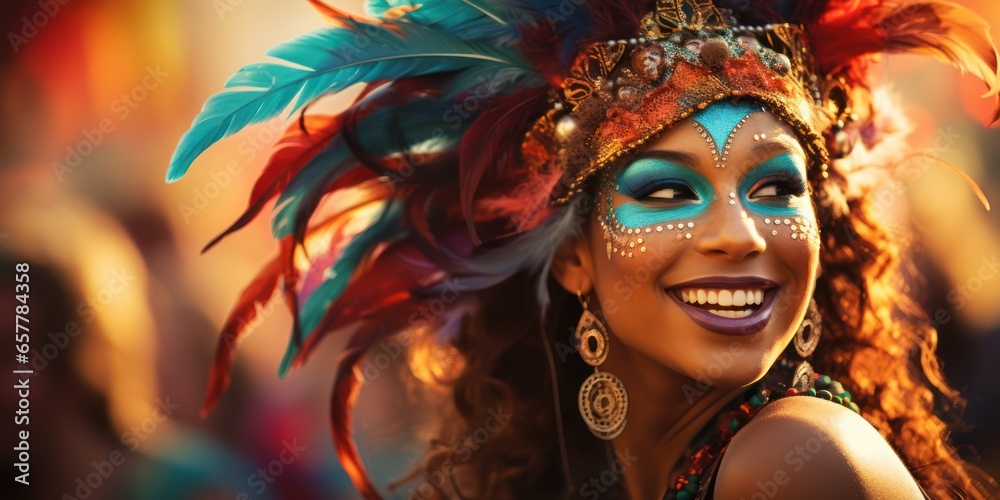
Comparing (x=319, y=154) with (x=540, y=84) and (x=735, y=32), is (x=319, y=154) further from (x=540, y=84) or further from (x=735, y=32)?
(x=735, y=32)

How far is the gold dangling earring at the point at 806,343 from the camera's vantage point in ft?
10.6

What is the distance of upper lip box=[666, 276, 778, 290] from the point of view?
2912mm

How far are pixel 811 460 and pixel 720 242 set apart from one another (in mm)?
803

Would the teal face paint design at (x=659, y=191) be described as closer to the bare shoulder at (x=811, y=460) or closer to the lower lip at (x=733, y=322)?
the lower lip at (x=733, y=322)

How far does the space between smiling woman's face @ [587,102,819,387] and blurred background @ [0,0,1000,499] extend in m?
1.46

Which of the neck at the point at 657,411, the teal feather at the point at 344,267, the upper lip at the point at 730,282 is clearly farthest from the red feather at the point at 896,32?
the teal feather at the point at 344,267

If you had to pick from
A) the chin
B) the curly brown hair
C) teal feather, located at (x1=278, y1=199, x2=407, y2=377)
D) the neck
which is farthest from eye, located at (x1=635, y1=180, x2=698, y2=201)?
teal feather, located at (x1=278, y1=199, x2=407, y2=377)

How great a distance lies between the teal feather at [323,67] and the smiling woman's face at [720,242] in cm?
73

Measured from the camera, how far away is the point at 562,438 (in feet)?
13.2

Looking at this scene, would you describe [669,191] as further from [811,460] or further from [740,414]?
[811,460]

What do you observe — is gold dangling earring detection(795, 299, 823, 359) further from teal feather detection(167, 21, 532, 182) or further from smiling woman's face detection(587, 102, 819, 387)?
teal feather detection(167, 21, 532, 182)

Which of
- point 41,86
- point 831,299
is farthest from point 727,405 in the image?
point 41,86

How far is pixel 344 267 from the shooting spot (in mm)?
3707

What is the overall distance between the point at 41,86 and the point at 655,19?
8.82 ft
